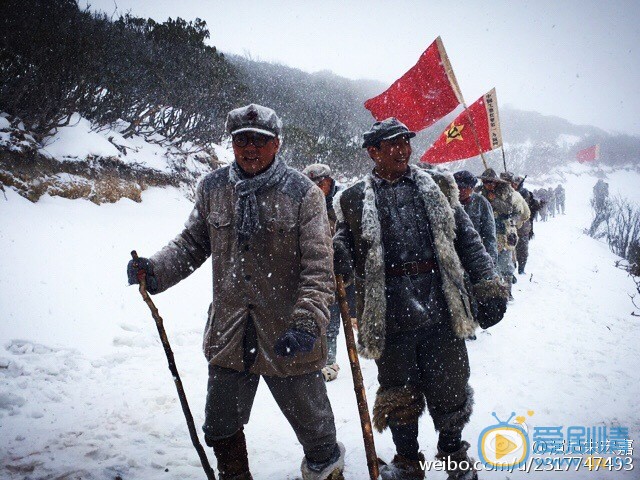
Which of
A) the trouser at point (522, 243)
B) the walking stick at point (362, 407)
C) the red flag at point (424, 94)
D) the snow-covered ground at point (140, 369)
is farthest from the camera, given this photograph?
the trouser at point (522, 243)

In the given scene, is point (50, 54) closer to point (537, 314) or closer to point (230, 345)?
point (230, 345)

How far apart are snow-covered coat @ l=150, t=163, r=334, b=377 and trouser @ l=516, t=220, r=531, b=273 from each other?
25.2 feet

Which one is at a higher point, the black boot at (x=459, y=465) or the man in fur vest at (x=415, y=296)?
the man in fur vest at (x=415, y=296)

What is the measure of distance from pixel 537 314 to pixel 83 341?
6804mm

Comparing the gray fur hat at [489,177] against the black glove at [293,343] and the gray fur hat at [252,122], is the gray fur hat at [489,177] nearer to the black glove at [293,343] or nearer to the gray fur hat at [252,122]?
the gray fur hat at [252,122]

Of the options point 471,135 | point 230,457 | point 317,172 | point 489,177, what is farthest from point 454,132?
point 230,457

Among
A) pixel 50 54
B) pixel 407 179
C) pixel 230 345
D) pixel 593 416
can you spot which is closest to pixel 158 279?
pixel 230 345

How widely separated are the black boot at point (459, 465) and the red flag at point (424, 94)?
17.2 feet

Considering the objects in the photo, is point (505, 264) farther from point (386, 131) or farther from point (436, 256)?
point (386, 131)

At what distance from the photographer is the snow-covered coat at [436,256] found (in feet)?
7.10

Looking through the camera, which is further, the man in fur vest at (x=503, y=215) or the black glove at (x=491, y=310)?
the man in fur vest at (x=503, y=215)

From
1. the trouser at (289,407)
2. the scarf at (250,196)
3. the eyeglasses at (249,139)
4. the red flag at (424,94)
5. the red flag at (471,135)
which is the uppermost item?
the red flag at (424,94)

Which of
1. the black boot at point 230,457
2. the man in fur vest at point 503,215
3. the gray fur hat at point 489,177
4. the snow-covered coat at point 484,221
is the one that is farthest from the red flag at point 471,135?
the black boot at point 230,457

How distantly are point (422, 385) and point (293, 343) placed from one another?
1088mm
